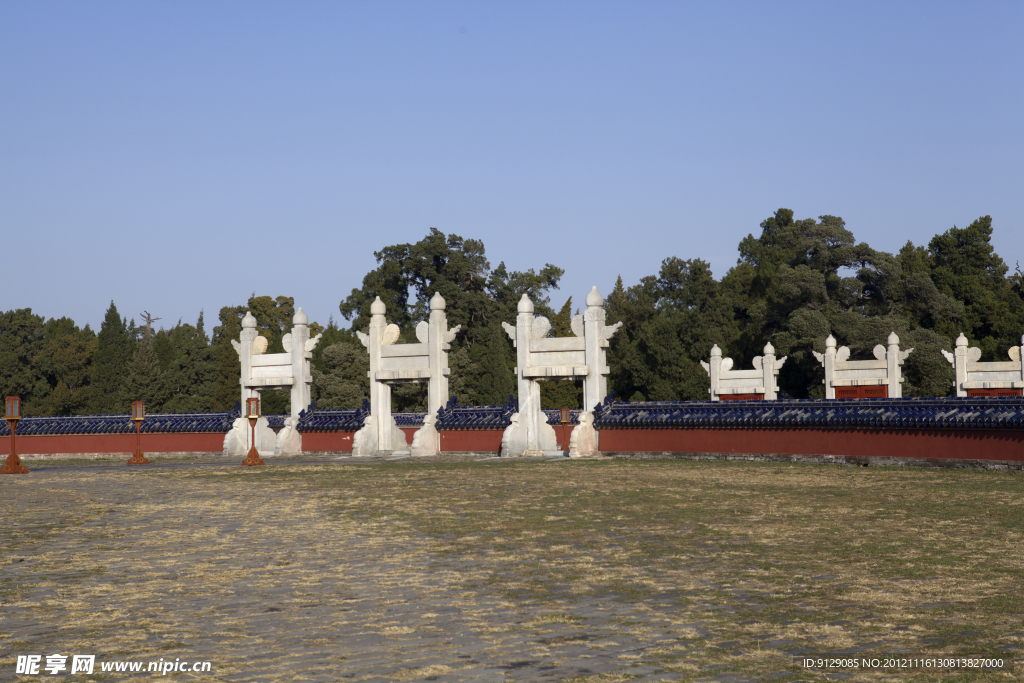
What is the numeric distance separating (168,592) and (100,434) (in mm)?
27994

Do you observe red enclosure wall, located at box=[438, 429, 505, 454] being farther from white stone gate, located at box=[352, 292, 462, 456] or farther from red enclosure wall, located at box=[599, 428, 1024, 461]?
red enclosure wall, located at box=[599, 428, 1024, 461]

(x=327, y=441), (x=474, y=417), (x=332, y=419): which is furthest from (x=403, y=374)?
(x=327, y=441)

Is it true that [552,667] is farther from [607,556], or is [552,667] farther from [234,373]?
[234,373]

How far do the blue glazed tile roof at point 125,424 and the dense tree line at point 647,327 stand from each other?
18197 mm

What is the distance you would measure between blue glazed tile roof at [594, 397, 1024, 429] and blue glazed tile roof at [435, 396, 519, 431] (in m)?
3.18

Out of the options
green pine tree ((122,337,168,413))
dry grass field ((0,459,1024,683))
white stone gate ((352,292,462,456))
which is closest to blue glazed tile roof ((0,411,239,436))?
white stone gate ((352,292,462,456))

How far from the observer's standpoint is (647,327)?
205ft

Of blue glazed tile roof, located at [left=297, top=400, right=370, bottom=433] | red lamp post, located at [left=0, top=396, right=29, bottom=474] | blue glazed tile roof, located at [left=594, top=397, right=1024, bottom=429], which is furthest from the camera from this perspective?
blue glazed tile roof, located at [left=297, top=400, right=370, bottom=433]

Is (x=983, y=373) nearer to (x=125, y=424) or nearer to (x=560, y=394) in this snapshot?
(x=560, y=394)

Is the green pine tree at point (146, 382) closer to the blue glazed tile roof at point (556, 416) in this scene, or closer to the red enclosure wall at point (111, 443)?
the red enclosure wall at point (111, 443)

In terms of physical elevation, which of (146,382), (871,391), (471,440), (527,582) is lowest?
(527,582)

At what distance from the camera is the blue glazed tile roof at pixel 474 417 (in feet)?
92.1

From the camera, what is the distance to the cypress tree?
65375 mm

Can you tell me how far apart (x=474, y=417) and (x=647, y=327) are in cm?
3542
